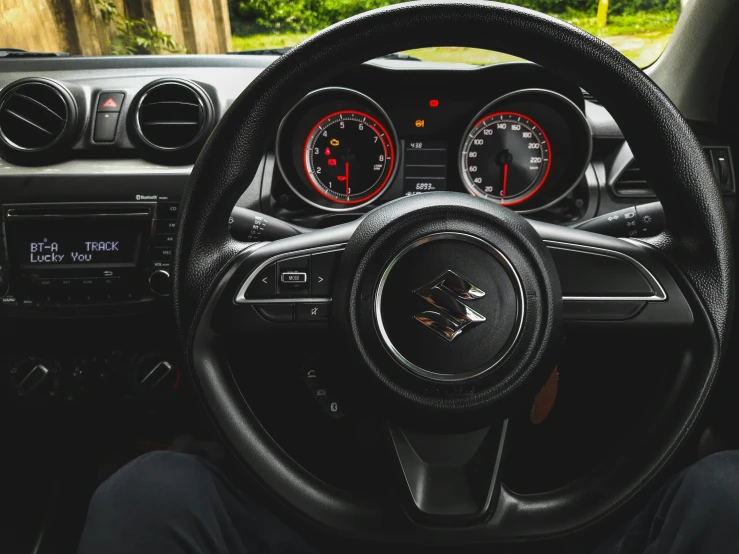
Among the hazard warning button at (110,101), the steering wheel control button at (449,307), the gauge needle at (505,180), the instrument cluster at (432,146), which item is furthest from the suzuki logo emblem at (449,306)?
the hazard warning button at (110,101)

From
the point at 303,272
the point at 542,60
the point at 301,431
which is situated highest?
the point at 542,60

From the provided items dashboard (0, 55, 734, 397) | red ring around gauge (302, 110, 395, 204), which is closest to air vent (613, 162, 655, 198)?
dashboard (0, 55, 734, 397)

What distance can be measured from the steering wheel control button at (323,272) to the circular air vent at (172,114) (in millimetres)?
851

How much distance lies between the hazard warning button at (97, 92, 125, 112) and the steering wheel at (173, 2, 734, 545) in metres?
0.93

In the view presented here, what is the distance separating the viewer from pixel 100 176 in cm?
169

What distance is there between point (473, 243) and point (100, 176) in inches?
42.0

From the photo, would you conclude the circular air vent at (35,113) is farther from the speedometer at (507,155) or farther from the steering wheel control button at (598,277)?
the steering wheel control button at (598,277)

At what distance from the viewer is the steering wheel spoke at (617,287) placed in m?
1.02

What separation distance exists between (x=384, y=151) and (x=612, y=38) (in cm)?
60

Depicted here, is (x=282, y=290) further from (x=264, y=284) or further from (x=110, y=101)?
(x=110, y=101)

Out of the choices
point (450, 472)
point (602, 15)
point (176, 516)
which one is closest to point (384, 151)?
point (602, 15)

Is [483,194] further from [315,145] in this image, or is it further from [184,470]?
[184,470]

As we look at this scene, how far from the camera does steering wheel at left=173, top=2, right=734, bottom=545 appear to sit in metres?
0.94

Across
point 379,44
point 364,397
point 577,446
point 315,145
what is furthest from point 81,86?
point 577,446
